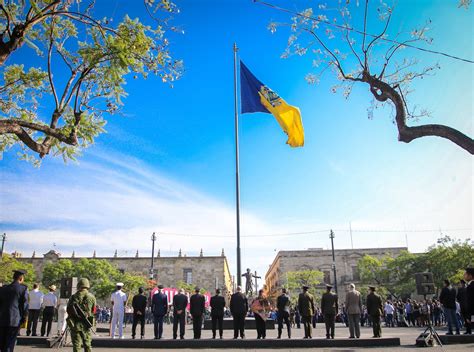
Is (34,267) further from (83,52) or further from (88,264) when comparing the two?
(83,52)

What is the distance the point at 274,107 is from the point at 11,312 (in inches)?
452

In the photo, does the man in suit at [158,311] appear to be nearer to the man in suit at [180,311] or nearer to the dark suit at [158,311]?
the dark suit at [158,311]

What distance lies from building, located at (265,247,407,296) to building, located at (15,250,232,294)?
988 centimetres

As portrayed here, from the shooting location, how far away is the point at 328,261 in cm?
5541

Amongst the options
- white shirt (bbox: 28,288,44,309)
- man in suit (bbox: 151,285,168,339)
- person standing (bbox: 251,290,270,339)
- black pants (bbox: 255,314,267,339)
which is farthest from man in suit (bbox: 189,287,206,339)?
white shirt (bbox: 28,288,44,309)

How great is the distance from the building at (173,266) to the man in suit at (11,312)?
49.5m

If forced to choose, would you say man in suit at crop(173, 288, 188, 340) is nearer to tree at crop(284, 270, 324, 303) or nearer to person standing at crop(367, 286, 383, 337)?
person standing at crop(367, 286, 383, 337)

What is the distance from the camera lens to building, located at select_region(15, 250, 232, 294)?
55344 millimetres

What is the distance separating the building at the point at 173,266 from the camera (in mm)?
55344

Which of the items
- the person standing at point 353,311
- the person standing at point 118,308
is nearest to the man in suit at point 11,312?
the person standing at point 118,308

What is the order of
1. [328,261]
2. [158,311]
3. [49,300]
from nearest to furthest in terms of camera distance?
[158,311] < [49,300] < [328,261]

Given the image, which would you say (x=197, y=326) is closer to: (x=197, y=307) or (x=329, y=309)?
(x=197, y=307)

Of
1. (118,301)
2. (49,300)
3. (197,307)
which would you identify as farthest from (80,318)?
(49,300)

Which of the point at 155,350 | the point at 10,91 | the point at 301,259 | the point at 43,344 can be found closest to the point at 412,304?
the point at 155,350
